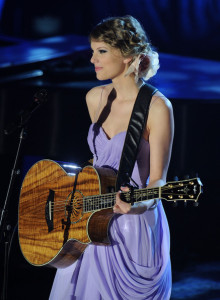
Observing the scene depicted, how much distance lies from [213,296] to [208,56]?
2.56 m

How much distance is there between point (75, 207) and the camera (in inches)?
115

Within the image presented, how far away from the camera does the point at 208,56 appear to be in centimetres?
514

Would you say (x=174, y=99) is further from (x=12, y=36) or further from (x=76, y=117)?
(x=12, y=36)

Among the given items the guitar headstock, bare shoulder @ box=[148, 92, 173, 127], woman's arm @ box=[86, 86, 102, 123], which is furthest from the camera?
woman's arm @ box=[86, 86, 102, 123]

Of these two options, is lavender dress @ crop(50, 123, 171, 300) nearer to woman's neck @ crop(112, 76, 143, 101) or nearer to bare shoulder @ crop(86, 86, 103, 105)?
woman's neck @ crop(112, 76, 143, 101)

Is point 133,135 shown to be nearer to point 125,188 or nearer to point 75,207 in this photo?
point 125,188

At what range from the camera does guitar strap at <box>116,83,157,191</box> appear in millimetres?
2809

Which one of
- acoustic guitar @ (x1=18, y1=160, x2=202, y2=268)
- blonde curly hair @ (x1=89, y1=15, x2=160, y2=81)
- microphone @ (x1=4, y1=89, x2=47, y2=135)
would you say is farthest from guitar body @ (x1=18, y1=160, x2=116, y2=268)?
blonde curly hair @ (x1=89, y1=15, x2=160, y2=81)

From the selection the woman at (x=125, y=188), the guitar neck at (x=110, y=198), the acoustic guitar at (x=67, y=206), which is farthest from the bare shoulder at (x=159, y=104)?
the guitar neck at (x=110, y=198)

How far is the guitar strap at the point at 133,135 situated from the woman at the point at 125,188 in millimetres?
47

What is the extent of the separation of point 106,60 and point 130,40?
0.21 meters

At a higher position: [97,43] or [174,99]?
[174,99]

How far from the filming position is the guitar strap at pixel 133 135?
2809mm

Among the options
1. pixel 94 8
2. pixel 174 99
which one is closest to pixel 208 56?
pixel 174 99
